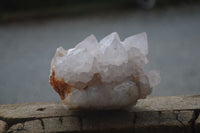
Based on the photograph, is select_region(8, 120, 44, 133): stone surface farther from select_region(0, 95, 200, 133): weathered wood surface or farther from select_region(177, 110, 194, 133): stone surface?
select_region(177, 110, 194, 133): stone surface

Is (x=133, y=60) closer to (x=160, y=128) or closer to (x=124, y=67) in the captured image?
(x=124, y=67)

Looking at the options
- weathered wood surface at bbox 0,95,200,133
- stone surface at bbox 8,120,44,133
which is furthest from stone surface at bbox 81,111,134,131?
stone surface at bbox 8,120,44,133

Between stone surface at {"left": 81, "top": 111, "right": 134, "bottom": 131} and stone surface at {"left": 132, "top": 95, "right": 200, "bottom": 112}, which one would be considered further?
stone surface at {"left": 132, "top": 95, "right": 200, "bottom": 112}

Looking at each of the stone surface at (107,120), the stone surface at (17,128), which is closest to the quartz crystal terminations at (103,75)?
the stone surface at (107,120)

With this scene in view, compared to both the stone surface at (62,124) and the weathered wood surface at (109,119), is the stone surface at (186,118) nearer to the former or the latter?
the weathered wood surface at (109,119)

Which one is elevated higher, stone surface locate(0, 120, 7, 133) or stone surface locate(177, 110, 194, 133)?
stone surface locate(0, 120, 7, 133)

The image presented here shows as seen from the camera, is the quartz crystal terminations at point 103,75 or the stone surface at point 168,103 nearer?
the quartz crystal terminations at point 103,75
